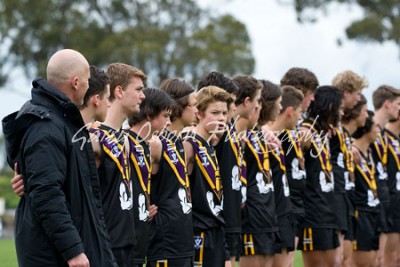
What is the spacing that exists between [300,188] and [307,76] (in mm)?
1316

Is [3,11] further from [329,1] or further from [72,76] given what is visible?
[72,76]

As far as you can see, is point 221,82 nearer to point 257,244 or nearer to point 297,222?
point 257,244

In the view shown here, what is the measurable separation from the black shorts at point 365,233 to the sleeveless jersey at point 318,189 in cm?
130

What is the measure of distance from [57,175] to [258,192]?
388 centimetres

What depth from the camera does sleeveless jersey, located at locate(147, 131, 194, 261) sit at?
7.23m

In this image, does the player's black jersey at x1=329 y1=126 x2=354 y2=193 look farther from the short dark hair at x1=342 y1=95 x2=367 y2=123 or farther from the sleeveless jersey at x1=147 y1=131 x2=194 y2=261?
the sleeveless jersey at x1=147 y1=131 x2=194 y2=261

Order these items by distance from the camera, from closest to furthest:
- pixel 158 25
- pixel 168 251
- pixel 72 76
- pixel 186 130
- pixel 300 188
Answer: pixel 72 76
pixel 168 251
pixel 186 130
pixel 300 188
pixel 158 25

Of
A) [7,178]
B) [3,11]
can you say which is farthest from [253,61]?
[7,178]

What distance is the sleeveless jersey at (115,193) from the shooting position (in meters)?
6.29

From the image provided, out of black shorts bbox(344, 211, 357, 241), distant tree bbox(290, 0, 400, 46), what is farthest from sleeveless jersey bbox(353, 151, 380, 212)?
distant tree bbox(290, 0, 400, 46)

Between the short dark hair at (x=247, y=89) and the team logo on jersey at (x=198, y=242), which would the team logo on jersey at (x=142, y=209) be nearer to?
the team logo on jersey at (x=198, y=242)

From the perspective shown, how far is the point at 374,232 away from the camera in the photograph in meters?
11.0

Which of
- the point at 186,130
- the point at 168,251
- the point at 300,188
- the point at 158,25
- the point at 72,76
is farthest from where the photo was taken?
the point at 158,25

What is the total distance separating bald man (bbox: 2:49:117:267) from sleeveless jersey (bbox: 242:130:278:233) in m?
3.47
